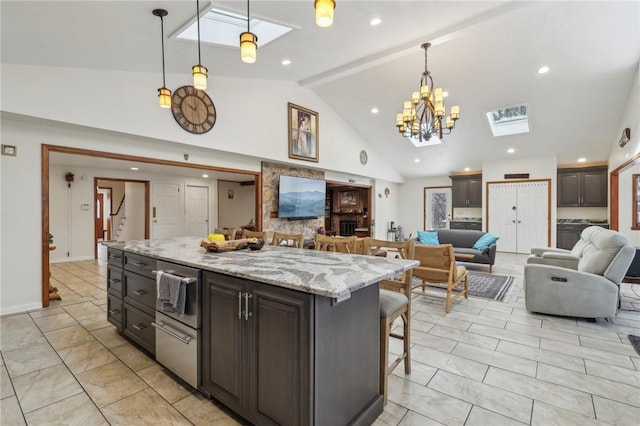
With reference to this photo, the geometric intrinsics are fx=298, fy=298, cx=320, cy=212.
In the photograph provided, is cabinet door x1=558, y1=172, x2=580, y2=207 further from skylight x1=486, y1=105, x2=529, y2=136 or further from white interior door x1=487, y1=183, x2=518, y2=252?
skylight x1=486, y1=105, x2=529, y2=136

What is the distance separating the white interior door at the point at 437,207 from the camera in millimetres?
10641

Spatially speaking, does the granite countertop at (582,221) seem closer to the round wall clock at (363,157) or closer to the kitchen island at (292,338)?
the round wall clock at (363,157)

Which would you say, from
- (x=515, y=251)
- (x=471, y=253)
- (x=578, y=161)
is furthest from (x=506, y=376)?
(x=578, y=161)

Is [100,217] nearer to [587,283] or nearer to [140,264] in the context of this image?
[140,264]

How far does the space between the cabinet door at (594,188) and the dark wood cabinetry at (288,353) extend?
899cm

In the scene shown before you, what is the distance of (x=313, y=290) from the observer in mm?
1371

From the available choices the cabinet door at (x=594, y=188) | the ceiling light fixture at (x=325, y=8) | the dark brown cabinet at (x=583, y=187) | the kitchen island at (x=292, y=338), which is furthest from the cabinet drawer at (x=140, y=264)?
the cabinet door at (x=594, y=188)

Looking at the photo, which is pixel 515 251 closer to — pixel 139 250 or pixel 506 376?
pixel 506 376

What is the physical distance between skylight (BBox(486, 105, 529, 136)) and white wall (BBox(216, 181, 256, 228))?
727 cm

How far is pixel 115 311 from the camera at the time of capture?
119 inches

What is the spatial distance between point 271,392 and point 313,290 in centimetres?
67

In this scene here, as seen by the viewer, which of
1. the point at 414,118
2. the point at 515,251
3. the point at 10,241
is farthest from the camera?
the point at 515,251

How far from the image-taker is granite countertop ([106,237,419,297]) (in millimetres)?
1479

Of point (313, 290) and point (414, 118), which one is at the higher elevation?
point (414, 118)
